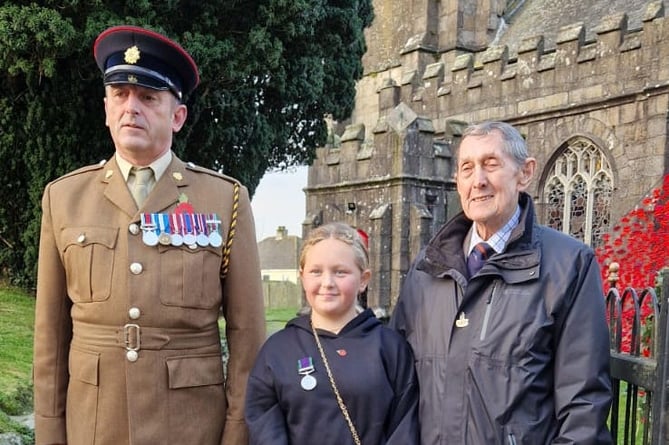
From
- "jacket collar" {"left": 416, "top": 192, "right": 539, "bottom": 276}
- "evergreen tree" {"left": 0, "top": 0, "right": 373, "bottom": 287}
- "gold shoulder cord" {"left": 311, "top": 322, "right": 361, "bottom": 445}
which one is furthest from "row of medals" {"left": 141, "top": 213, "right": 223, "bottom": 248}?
"evergreen tree" {"left": 0, "top": 0, "right": 373, "bottom": 287}

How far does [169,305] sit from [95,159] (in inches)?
241

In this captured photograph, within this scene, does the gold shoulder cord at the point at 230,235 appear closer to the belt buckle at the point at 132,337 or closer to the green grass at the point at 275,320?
the belt buckle at the point at 132,337

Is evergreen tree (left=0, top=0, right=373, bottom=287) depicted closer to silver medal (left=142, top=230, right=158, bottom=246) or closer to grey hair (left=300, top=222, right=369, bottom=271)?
silver medal (left=142, top=230, right=158, bottom=246)

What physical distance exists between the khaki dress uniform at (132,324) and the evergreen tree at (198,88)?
4.42 metres

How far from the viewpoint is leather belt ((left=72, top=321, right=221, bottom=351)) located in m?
2.46

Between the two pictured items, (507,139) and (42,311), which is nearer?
(507,139)

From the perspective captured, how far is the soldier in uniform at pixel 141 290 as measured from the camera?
8.13 ft

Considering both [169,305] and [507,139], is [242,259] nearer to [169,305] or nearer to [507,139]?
[169,305]

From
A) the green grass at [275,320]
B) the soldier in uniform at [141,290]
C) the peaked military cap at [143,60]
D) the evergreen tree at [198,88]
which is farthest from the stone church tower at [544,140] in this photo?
the peaked military cap at [143,60]

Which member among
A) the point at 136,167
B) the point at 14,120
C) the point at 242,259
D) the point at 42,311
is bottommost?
the point at 42,311

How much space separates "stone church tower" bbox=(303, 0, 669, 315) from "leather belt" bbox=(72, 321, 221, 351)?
9.29 metres

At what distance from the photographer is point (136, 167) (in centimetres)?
262

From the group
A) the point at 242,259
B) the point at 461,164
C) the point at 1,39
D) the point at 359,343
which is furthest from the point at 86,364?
the point at 1,39

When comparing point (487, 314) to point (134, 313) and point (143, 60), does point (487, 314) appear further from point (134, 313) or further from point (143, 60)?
point (143, 60)
